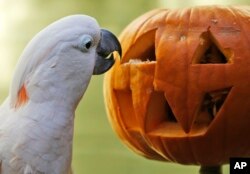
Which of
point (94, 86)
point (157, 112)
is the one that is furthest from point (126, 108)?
point (94, 86)

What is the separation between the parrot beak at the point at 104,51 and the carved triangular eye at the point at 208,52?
0.18 m

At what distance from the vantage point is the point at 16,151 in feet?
2.84

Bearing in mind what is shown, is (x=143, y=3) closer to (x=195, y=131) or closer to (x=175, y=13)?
(x=175, y=13)

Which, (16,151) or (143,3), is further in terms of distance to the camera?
(143,3)

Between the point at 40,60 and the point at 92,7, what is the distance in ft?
3.59

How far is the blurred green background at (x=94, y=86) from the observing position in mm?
1895

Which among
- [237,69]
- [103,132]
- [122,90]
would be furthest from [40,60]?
[103,132]

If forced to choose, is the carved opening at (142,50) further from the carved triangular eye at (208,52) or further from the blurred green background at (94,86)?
the blurred green background at (94,86)

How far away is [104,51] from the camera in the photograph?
0.98 meters

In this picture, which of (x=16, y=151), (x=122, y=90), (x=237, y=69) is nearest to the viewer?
(x=16, y=151)

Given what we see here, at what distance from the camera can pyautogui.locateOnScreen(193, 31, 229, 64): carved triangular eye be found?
1.05 m

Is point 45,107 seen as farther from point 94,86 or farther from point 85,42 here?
point 94,86

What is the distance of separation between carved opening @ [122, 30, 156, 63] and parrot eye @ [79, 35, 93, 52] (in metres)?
0.20

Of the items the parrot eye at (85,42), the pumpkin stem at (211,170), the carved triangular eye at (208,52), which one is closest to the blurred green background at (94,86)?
the pumpkin stem at (211,170)
